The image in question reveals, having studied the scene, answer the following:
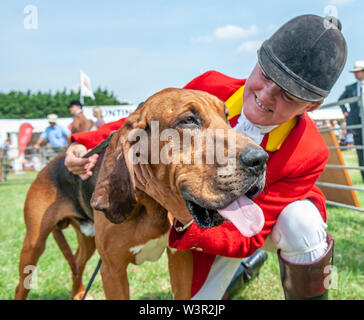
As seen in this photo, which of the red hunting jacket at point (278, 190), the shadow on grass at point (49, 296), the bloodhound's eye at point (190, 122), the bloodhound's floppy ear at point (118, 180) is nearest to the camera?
the bloodhound's eye at point (190, 122)

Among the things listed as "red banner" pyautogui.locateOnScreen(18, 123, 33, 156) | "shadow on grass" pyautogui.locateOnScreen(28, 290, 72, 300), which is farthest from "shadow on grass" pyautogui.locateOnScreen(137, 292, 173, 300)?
"red banner" pyautogui.locateOnScreen(18, 123, 33, 156)

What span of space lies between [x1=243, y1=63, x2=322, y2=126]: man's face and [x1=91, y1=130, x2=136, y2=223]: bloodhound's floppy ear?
3.35 feet

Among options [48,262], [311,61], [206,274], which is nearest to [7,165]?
[48,262]

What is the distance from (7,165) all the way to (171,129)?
1826cm

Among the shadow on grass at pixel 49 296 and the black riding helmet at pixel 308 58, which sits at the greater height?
the black riding helmet at pixel 308 58

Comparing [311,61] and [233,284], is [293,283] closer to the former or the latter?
[233,284]

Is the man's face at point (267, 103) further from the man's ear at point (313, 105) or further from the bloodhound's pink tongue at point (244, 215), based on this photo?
the bloodhound's pink tongue at point (244, 215)

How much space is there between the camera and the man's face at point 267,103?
246cm

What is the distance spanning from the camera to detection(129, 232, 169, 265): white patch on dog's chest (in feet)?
8.72

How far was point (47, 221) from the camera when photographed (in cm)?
330

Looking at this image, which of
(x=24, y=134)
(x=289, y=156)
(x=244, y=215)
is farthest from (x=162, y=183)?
(x=24, y=134)

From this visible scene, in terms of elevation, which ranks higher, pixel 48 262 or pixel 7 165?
pixel 48 262

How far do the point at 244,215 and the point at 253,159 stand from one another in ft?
1.11

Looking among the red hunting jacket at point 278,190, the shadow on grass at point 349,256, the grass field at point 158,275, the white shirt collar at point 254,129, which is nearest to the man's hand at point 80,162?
the red hunting jacket at point 278,190
